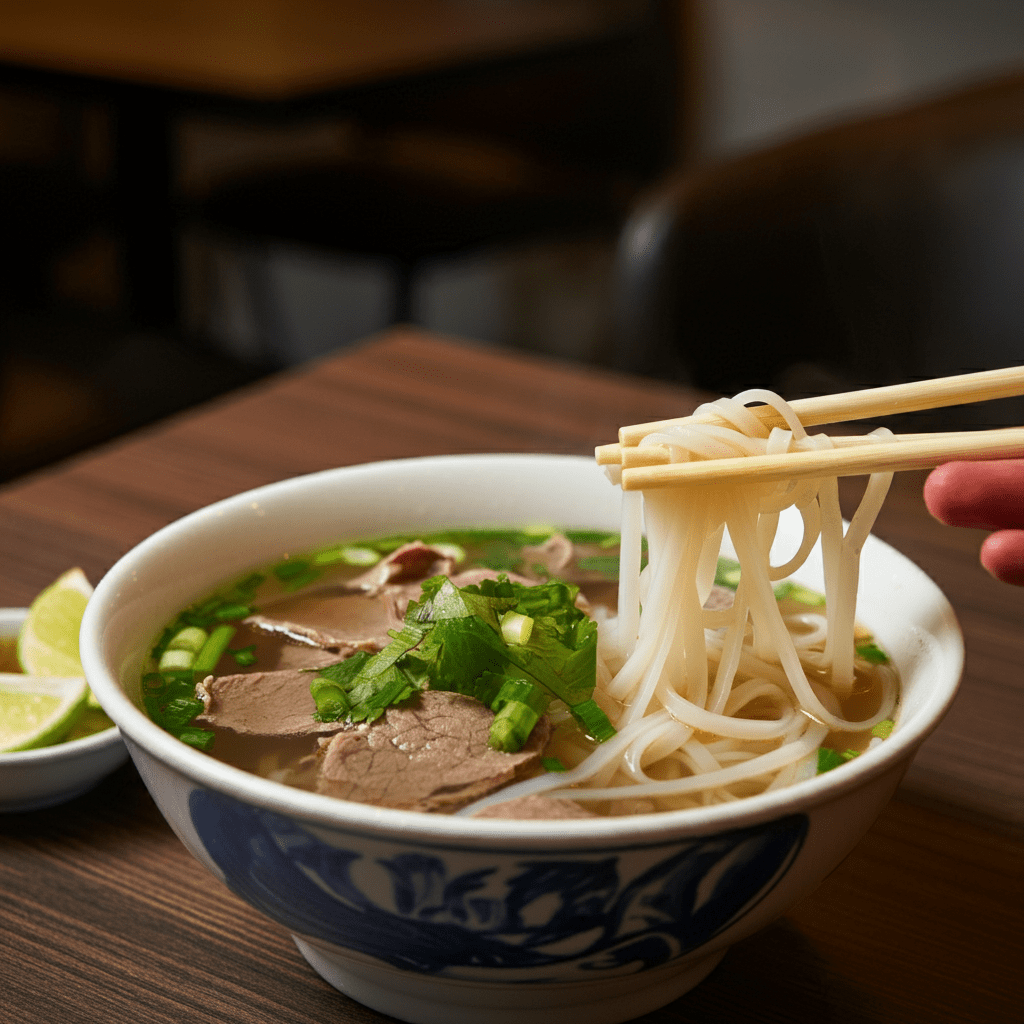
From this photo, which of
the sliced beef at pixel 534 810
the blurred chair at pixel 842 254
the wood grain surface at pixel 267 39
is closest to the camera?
the sliced beef at pixel 534 810

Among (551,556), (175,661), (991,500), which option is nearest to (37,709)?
(175,661)

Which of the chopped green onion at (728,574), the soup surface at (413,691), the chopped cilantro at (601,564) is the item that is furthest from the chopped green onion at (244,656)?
the chopped green onion at (728,574)

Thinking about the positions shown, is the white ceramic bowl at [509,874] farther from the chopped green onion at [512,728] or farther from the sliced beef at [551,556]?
the sliced beef at [551,556]

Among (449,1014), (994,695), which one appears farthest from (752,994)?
(994,695)

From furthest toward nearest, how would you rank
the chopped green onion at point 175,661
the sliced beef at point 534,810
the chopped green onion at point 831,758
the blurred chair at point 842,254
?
1. the blurred chair at point 842,254
2. the chopped green onion at point 175,661
3. the chopped green onion at point 831,758
4. the sliced beef at point 534,810

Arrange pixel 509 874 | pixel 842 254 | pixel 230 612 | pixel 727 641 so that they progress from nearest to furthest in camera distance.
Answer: pixel 509 874 < pixel 727 641 < pixel 230 612 < pixel 842 254

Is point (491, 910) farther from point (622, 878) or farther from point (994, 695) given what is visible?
point (994, 695)

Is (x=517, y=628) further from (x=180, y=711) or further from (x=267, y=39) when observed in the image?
(x=267, y=39)
